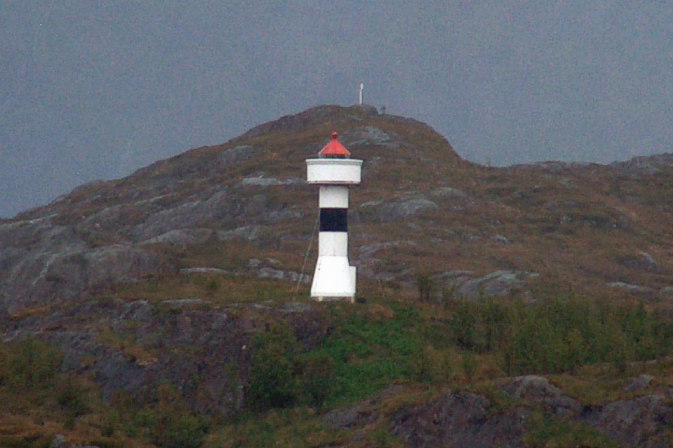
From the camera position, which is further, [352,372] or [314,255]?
[314,255]

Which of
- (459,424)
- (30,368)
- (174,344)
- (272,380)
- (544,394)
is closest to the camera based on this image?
(459,424)

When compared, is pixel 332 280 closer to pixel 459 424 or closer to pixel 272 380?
pixel 272 380

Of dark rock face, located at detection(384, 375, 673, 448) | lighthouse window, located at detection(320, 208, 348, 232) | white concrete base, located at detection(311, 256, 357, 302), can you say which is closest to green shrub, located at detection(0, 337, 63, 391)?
white concrete base, located at detection(311, 256, 357, 302)

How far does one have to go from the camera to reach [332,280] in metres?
64.0

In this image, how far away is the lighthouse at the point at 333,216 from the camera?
62.8 m

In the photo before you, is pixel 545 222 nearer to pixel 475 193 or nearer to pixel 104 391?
pixel 475 193

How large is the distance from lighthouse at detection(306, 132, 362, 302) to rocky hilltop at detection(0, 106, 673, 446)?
6.34 feet

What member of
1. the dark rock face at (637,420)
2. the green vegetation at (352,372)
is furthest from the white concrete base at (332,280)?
the dark rock face at (637,420)

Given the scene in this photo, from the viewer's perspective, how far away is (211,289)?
66.8 meters

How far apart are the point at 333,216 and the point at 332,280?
3299 millimetres

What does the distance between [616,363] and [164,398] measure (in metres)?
18.9

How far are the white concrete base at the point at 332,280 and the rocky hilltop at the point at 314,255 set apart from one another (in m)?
1.29

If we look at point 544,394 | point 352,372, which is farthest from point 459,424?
point 352,372

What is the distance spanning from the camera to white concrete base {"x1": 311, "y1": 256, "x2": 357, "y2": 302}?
210ft
